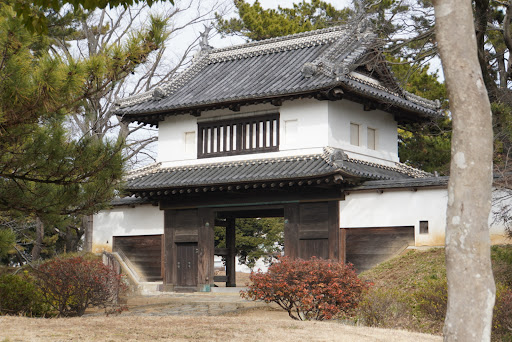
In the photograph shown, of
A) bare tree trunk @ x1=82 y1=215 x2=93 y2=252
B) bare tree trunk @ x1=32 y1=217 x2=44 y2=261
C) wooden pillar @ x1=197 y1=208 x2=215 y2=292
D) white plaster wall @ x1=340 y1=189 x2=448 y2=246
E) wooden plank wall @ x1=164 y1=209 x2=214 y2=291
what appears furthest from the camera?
bare tree trunk @ x1=32 y1=217 x2=44 y2=261

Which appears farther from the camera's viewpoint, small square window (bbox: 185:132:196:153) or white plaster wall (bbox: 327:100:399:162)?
small square window (bbox: 185:132:196:153)

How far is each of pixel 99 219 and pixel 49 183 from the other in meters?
11.7

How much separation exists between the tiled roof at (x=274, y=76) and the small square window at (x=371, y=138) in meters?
1.30

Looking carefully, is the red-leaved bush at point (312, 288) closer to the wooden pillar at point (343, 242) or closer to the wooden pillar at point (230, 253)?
the wooden pillar at point (343, 242)

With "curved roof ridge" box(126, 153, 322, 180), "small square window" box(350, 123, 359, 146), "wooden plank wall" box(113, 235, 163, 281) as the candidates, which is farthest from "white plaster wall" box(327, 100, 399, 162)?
"wooden plank wall" box(113, 235, 163, 281)

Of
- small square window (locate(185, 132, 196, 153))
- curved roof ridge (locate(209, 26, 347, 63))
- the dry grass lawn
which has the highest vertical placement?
curved roof ridge (locate(209, 26, 347, 63))

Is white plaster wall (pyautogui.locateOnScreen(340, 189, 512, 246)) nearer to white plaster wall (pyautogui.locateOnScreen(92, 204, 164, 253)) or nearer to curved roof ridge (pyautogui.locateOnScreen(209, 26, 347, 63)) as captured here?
curved roof ridge (pyautogui.locateOnScreen(209, 26, 347, 63))

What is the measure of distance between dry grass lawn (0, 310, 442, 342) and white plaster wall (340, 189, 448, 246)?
6.74 meters

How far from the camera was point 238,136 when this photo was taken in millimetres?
21000

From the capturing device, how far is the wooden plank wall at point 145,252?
21.6 meters

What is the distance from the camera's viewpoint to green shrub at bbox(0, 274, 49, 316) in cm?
1405

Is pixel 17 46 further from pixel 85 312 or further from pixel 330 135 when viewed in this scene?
pixel 330 135

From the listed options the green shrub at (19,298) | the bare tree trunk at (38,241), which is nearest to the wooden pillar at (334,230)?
the green shrub at (19,298)

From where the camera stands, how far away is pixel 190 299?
59.7ft
